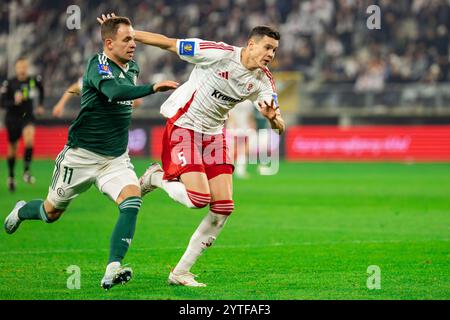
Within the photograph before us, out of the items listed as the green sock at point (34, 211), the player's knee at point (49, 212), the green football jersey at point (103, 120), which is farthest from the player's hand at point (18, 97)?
the green football jersey at point (103, 120)

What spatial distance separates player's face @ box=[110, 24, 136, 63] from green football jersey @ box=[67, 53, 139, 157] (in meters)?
0.12

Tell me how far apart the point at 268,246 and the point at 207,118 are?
10.2 ft

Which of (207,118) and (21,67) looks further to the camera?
(21,67)

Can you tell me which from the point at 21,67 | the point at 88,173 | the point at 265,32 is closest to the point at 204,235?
the point at 88,173

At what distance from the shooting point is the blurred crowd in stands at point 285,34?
3259 cm

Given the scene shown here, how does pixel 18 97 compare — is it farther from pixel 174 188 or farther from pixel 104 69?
pixel 104 69

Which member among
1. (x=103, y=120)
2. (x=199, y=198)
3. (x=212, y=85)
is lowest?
(x=199, y=198)

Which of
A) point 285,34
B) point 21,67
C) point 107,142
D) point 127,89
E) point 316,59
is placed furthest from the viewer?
point 285,34

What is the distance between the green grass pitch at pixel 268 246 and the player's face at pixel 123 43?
2.21 m

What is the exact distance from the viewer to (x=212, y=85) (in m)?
9.16

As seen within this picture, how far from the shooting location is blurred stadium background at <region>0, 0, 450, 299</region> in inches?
527

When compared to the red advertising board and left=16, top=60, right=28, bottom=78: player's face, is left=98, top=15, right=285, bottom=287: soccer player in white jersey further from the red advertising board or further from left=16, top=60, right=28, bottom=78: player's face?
the red advertising board

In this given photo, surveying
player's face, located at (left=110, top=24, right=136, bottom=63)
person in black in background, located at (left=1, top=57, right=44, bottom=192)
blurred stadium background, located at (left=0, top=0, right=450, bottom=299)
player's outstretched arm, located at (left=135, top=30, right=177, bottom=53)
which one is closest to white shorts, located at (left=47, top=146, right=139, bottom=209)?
player's face, located at (left=110, top=24, right=136, bottom=63)

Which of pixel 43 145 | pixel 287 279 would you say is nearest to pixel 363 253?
pixel 287 279
